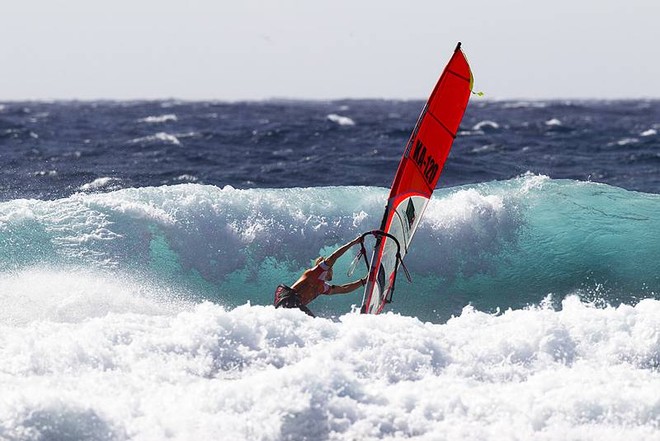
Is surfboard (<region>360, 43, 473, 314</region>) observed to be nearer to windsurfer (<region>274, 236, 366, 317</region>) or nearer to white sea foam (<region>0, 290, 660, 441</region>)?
windsurfer (<region>274, 236, 366, 317</region>)

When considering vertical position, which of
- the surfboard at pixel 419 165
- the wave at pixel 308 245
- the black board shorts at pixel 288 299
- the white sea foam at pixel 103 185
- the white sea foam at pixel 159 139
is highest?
the surfboard at pixel 419 165

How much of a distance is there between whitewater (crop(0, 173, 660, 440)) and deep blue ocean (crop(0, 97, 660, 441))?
2 centimetres

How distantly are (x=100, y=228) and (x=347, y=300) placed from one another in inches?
133

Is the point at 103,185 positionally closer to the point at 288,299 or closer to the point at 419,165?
the point at 288,299

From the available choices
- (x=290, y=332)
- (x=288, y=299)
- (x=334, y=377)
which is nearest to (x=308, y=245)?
(x=288, y=299)

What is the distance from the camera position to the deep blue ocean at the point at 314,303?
6.10 m

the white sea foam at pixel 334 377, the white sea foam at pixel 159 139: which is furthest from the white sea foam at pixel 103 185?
the white sea foam at pixel 334 377

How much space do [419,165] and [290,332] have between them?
86.1 inches

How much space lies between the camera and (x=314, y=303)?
1052cm

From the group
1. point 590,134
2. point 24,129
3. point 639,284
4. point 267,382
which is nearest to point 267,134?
point 24,129

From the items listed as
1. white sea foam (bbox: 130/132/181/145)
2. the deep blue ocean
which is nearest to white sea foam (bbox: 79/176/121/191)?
the deep blue ocean

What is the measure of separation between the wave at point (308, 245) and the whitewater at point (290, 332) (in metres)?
0.03

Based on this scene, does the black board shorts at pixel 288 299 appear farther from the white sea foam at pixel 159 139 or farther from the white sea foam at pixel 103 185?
the white sea foam at pixel 159 139

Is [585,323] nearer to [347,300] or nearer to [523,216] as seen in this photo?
[347,300]
